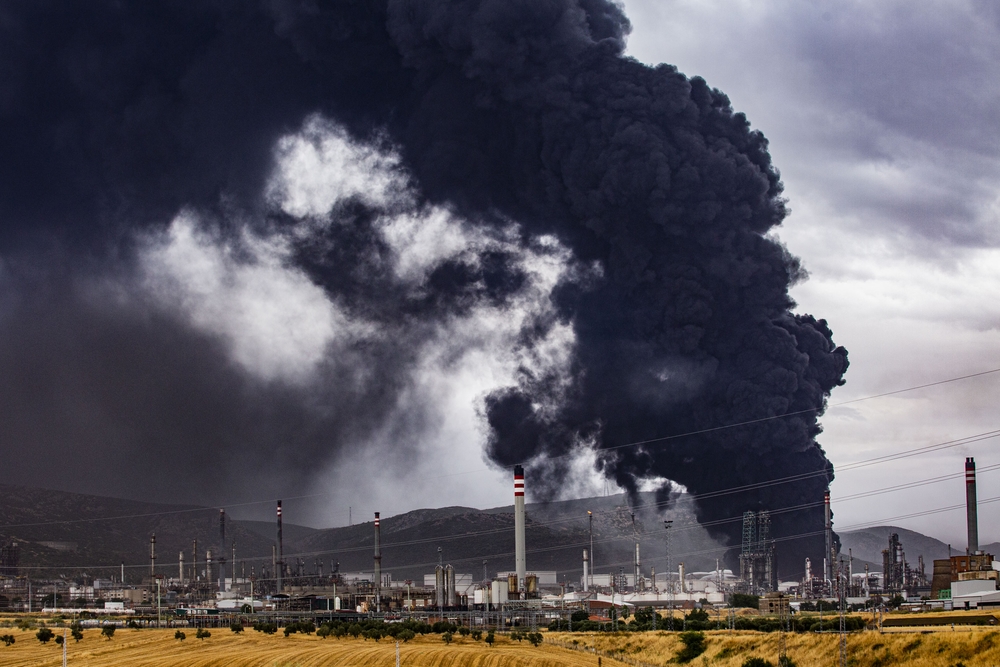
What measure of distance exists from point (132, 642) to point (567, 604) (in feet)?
215

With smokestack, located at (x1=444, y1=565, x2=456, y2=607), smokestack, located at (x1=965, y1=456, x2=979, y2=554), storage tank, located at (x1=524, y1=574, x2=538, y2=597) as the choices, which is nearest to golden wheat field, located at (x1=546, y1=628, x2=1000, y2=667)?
storage tank, located at (x1=524, y1=574, x2=538, y2=597)

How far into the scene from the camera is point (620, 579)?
195000 mm

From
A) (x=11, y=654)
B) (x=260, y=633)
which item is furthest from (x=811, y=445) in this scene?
(x=11, y=654)

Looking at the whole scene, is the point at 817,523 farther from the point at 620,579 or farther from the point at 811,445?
the point at 620,579

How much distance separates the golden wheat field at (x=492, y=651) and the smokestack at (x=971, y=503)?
68.3 meters

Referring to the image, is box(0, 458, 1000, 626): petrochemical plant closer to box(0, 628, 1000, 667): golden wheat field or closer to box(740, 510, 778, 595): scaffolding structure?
box(740, 510, 778, 595): scaffolding structure

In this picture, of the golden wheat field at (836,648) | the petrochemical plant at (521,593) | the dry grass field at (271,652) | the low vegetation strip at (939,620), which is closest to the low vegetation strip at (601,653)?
the golden wheat field at (836,648)

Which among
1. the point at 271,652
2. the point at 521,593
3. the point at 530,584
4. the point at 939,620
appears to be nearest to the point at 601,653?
the point at 271,652

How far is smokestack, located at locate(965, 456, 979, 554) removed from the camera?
437 ft

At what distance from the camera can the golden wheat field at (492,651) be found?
56.2m

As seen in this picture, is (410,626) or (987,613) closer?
(987,613)

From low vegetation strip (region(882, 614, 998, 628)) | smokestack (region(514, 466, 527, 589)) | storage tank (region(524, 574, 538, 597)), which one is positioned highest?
smokestack (region(514, 466, 527, 589))

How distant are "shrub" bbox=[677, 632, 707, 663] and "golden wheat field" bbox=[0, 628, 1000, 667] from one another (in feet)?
2.00

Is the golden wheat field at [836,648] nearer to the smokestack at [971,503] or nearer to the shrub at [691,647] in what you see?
the shrub at [691,647]
